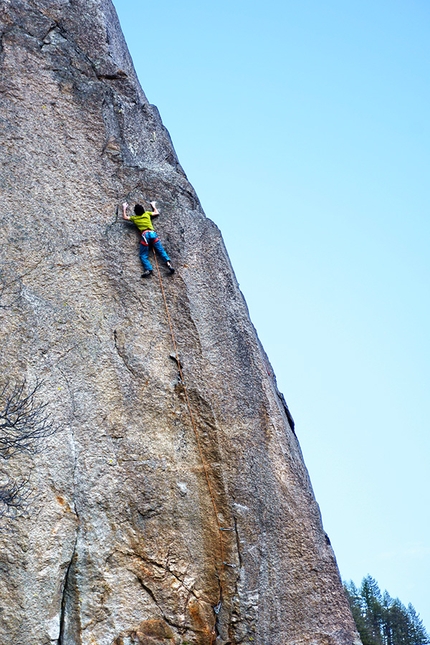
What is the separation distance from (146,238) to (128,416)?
326 cm

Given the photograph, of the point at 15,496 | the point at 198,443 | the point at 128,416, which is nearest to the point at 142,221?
the point at 128,416

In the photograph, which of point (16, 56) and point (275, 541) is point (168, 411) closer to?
point (275, 541)

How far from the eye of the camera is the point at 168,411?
12.6m

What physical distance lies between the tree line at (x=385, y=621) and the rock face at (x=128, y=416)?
21236mm

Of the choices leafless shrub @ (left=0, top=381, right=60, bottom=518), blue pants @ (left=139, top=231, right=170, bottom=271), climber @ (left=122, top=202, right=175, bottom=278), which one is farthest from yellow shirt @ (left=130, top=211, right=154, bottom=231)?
leafless shrub @ (left=0, top=381, right=60, bottom=518)

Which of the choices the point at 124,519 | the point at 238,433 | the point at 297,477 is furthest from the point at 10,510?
the point at 297,477

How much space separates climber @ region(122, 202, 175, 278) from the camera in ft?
44.5

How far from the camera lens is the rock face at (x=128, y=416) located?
1130 cm

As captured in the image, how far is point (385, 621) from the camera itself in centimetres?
3469

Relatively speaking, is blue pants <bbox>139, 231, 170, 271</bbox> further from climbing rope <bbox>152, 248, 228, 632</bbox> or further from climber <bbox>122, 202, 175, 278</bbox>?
climbing rope <bbox>152, 248, 228, 632</bbox>

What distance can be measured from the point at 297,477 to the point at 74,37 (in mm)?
9558

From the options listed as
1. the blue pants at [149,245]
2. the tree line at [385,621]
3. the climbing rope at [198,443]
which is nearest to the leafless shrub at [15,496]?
the climbing rope at [198,443]

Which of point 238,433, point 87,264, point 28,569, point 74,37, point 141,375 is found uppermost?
point 74,37

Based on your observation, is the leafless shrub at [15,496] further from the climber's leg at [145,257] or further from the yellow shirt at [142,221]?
the yellow shirt at [142,221]
